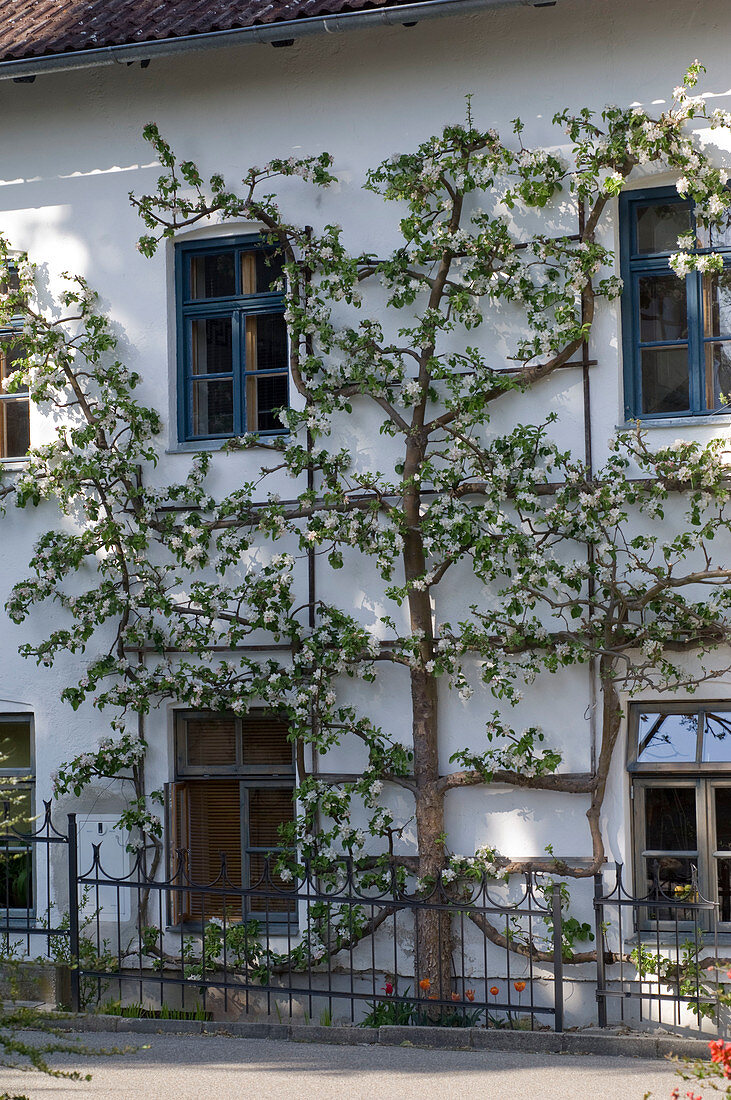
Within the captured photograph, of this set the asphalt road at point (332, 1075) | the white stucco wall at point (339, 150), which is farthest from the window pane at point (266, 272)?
the asphalt road at point (332, 1075)

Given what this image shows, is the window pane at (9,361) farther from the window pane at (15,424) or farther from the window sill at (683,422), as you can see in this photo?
the window sill at (683,422)

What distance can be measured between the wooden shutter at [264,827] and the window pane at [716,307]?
4309mm

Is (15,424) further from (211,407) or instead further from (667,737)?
(667,737)

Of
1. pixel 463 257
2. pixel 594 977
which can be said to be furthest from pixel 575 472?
pixel 594 977

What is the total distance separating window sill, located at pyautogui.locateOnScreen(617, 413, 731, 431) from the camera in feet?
28.0

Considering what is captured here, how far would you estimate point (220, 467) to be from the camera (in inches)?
374

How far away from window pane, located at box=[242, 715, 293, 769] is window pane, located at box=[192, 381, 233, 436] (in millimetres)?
2128

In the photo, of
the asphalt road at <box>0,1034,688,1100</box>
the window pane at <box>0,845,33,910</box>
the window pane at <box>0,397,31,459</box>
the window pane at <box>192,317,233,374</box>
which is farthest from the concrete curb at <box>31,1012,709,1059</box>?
the window pane at <box>192,317,233,374</box>

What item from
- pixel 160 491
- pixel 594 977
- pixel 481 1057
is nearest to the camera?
pixel 481 1057

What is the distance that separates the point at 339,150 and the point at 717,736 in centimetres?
476

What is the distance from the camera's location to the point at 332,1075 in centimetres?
708

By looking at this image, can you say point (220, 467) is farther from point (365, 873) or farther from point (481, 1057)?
point (481, 1057)

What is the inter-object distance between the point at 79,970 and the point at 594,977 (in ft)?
10.9

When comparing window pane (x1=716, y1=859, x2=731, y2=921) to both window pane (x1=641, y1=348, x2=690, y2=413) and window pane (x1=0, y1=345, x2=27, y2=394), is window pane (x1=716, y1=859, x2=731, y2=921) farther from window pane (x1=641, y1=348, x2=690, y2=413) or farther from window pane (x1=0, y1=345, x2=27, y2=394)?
window pane (x1=0, y1=345, x2=27, y2=394)
